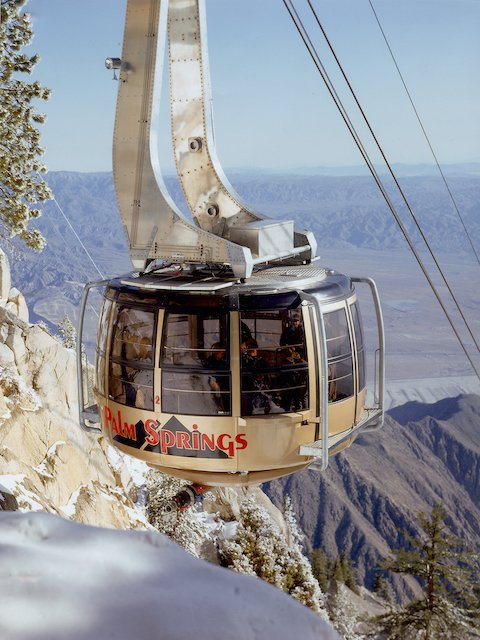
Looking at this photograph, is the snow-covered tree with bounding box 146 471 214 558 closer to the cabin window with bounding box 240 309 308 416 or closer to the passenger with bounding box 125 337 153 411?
the passenger with bounding box 125 337 153 411

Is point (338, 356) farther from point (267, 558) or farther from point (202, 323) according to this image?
point (267, 558)

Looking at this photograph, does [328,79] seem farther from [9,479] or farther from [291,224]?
[9,479]

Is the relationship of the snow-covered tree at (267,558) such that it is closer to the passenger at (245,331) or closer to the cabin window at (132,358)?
the cabin window at (132,358)

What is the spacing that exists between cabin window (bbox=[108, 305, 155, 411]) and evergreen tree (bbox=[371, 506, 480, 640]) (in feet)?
83.0

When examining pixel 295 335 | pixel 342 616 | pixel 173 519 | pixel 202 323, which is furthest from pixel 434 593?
pixel 202 323

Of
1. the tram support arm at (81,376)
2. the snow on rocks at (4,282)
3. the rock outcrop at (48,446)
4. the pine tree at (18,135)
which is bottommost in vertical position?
the rock outcrop at (48,446)

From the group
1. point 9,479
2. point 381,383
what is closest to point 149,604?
point 381,383

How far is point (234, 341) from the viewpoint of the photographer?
7.47 meters

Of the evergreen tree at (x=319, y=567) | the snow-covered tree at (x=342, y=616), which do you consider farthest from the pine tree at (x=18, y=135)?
the evergreen tree at (x=319, y=567)

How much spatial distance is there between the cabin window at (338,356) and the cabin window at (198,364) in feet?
4.00

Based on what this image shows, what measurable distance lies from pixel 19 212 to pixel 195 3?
9851 mm

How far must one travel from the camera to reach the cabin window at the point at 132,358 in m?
7.76

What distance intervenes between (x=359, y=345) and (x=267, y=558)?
23.9 meters

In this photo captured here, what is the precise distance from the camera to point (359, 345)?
857 cm
